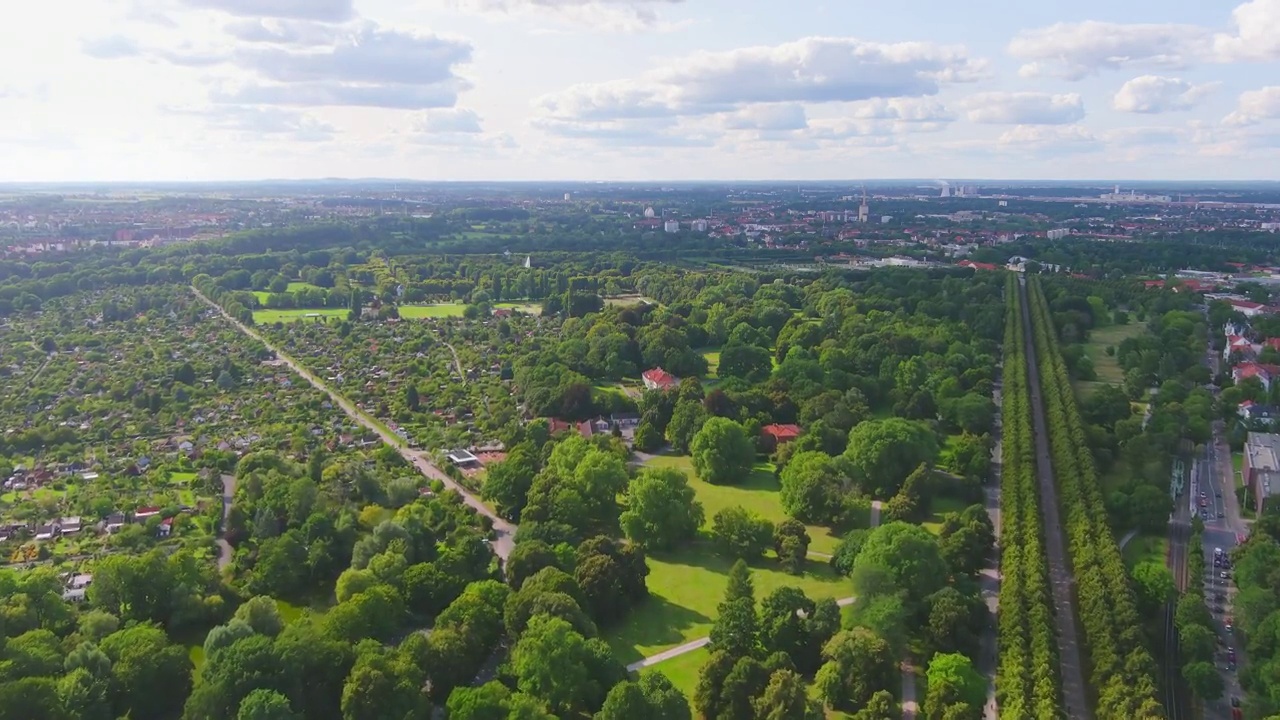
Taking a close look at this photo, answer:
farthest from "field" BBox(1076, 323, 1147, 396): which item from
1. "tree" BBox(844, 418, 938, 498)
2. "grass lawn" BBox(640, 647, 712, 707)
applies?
"grass lawn" BBox(640, 647, 712, 707)

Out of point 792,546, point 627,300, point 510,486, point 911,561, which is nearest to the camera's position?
point 911,561

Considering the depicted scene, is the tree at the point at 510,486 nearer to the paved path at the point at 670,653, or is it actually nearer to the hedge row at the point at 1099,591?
the paved path at the point at 670,653

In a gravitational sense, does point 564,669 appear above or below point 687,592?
above

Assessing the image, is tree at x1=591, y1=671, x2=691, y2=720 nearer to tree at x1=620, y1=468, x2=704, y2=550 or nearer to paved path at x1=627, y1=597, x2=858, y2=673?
paved path at x1=627, y1=597, x2=858, y2=673

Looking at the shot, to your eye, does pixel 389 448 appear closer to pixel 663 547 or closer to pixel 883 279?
pixel 663 547

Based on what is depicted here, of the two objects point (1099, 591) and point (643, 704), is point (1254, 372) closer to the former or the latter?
point (1099, 591)

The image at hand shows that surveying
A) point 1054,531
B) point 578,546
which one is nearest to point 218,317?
point 578,546

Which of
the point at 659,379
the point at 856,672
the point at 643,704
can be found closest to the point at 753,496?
the point at 856,672
